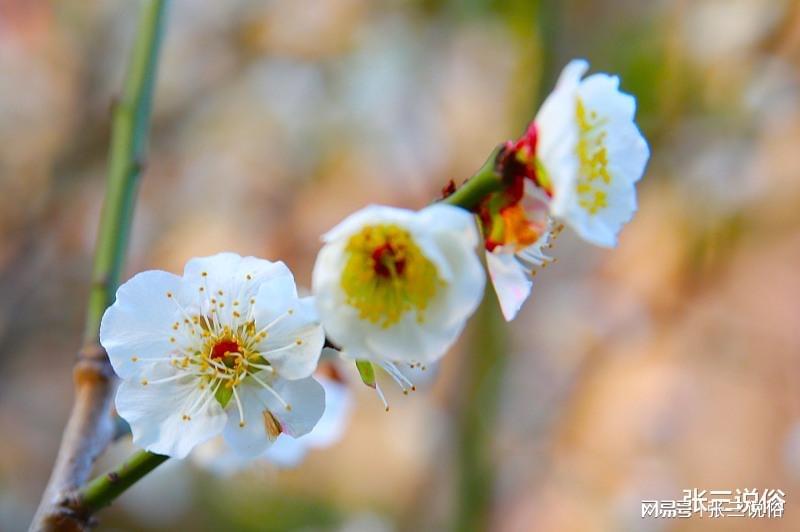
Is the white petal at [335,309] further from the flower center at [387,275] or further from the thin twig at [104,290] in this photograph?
the thin twig at [104,290]

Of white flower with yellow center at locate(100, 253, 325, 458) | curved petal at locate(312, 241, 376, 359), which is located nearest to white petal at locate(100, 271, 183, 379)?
white flower with yellow center at locate(100, 253, 325, 458)

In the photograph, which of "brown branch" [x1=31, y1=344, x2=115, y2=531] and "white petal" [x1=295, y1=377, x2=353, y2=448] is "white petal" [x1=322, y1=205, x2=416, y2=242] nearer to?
"brown branch" [x1=31, y1=344, x2=115, y2=531]

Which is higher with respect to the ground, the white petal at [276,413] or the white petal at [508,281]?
the white petal at [508,281]

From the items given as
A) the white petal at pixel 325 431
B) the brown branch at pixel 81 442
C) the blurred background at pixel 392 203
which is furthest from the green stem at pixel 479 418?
the brown branch at pixel 81 442

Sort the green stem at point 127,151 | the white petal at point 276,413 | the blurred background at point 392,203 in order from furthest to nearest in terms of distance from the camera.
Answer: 1. the blurred background at point 392,203
2. the green stem at point 127,151
3. the white petal at point 276,413

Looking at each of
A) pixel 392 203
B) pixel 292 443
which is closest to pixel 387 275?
pixel 292 443

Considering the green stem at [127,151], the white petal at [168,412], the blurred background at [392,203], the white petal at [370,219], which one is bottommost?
the white petal at [168,412]
